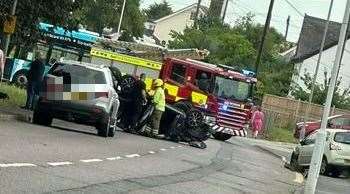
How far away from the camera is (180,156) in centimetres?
1952

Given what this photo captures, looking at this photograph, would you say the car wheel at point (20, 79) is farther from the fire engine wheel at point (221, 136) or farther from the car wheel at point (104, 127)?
the car wheel at point (104, 127)

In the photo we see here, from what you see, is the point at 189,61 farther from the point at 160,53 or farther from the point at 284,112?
the point at 284,112

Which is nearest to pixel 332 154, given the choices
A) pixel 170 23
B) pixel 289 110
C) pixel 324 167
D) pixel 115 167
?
pixel 324 167

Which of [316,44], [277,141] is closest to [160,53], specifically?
[277,141]

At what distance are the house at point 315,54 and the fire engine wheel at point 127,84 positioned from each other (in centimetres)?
4196

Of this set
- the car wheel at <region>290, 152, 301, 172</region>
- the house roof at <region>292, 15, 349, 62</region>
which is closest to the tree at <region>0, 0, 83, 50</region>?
the car wheel at <region>290, 152, 301, 172</region>

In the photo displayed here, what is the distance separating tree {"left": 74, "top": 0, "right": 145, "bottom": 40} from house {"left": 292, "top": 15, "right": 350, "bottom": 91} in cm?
1982

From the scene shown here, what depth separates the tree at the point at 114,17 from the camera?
83.8 m

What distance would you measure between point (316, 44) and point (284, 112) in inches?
1007

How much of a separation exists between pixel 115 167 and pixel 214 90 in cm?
1707

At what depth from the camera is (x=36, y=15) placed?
2450cm

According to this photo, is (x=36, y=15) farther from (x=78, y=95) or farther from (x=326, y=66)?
(x=326, y=66)

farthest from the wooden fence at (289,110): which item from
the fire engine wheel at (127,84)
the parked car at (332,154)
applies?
the fire engine wheel at (127,84)

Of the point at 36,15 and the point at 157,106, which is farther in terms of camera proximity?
the point at 36,15
